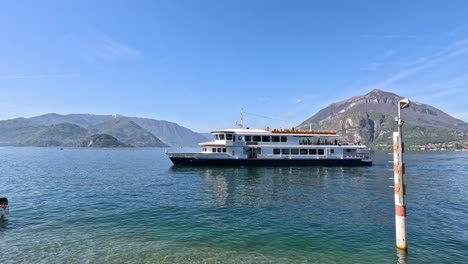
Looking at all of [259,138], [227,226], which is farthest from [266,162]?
[227,226]

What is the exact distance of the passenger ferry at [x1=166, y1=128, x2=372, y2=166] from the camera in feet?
198

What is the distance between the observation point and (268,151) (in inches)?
2539

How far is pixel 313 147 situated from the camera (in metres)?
66.2

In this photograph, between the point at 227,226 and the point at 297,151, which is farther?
the point at 297,151

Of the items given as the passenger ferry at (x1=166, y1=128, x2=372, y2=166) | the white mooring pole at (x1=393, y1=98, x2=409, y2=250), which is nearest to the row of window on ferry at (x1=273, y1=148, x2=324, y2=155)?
the passenger ferry at (x1=166, y1=128, x2=372, y2=166)

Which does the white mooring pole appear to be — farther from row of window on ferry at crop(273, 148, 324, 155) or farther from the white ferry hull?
row of window on ferry at crop(273, 148, 324, 155)

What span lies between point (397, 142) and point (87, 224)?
67.0 feet

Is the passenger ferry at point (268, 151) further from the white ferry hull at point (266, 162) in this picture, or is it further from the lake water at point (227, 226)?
the lake water at point (227, 226)

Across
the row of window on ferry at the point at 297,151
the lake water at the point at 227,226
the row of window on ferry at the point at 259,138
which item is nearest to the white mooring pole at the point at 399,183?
the lake water at the point at 227,226

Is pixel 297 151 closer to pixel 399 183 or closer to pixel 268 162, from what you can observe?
pixel 268 162

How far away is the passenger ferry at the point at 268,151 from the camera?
60.2m

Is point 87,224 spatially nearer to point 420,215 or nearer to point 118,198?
point 118,198

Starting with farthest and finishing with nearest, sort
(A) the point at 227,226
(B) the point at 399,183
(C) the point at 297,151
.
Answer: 1. (C) the point at 297,151
2. (A) the point at 227,226
3. (B) the point at 399,183

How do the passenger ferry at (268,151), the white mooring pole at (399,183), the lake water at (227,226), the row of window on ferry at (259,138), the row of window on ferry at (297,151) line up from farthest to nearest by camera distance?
the row of window on ferry at (297,151)
the row of window on ferry at (259,138)
the passenger ferry at (268,151)
the lake water at (227,226)
the white mooring pole at (399,183)
